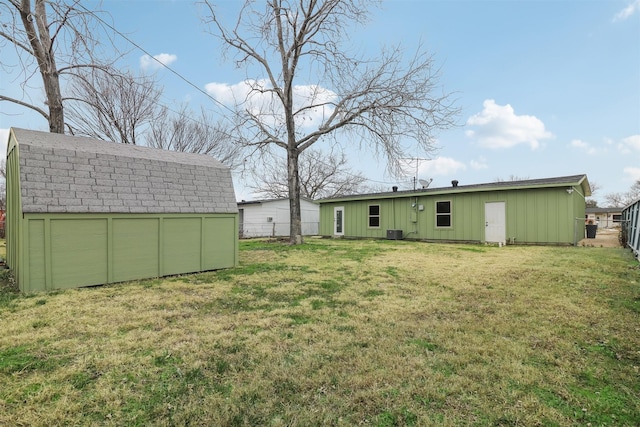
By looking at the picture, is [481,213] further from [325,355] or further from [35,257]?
[35,257]

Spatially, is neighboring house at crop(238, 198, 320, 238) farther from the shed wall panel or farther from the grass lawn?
the grass lawn

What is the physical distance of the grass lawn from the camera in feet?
6.17

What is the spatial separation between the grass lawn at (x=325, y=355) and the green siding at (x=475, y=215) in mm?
6650

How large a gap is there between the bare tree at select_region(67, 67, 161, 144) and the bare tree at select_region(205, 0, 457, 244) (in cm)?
506

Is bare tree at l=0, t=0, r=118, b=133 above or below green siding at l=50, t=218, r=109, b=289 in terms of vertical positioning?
above

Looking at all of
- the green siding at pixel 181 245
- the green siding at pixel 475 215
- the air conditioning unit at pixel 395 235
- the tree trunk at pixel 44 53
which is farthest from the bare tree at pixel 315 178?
the green siding at pixel 181 245

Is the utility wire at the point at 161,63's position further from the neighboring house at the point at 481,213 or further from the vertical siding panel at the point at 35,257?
the neighboring house at the point at 481,213

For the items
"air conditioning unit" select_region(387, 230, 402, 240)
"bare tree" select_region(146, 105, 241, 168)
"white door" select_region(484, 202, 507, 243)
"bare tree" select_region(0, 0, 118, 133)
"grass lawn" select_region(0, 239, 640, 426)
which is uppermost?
"bare tree" select_region(146, 105, 241, 168)

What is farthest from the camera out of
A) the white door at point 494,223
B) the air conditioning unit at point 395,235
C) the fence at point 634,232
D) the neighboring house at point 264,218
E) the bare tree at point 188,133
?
the neighboring house at point 264,218

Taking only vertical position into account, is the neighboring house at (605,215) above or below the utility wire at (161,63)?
below

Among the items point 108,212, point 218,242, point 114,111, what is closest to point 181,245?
point 218,242

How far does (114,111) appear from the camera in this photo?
15180 mm

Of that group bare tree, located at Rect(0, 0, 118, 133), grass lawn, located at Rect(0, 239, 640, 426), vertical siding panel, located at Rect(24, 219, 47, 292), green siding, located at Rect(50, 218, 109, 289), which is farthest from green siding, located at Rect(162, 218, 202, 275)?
bare tree, located at Rect(0, 0, 118, 133)

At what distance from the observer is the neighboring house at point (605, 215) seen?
30078 mm
